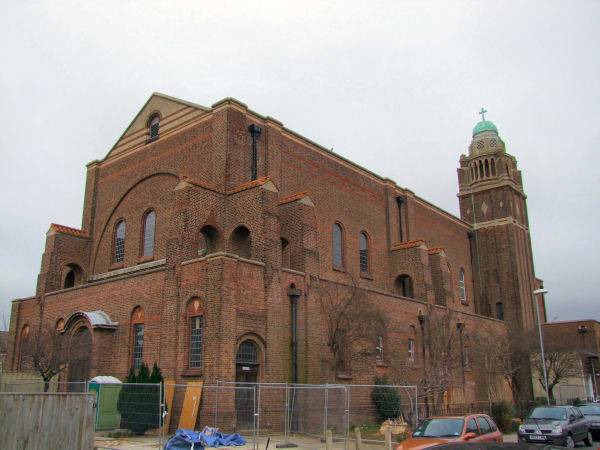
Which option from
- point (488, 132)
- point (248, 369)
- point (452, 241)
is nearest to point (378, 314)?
point (248, 369)

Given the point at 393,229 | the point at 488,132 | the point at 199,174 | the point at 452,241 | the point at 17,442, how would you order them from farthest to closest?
the point at 488,132 → the point at 452,241 → the point at 393,229 → the point at 199,174 → the point at 17,442

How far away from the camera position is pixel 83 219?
32656 millimetres

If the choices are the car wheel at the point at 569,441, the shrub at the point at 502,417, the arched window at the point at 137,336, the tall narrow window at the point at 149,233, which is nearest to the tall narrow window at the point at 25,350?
the arched window at the point at 137,336

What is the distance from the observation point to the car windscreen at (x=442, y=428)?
13.5 m

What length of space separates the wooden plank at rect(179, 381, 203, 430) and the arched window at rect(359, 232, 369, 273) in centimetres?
1507

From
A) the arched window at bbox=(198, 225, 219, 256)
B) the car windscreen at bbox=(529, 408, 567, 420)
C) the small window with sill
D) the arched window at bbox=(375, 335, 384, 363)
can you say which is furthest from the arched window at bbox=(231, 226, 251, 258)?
the car windscreen at bbox=(529, 408, 567, 420)

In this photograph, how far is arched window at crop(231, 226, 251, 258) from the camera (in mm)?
23703

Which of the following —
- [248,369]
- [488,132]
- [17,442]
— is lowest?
[17,442]

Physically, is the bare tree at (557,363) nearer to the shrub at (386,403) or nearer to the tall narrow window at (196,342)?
the shrub at (386,403)

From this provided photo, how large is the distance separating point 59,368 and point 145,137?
1282 centimetres

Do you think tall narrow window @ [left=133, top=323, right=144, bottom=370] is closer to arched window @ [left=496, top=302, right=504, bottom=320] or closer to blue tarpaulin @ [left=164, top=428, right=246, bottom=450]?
blue tarpaulin @ [left=164, top=428, right=246, bottom=450]

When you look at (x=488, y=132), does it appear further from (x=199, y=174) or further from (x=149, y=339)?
(x=149, y=339)

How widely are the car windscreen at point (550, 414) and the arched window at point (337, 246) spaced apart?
1249cm

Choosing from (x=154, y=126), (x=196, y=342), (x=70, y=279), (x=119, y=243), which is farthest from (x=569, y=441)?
(x=70, y=279)
